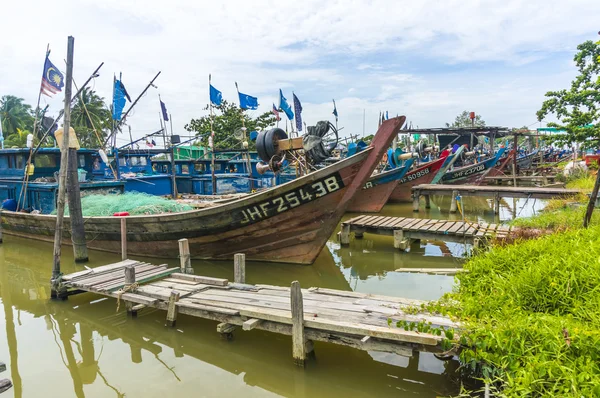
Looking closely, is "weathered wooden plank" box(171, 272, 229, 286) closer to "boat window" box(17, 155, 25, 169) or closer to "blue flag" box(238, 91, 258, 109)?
"boat window" box(17, 155, 25, 169)

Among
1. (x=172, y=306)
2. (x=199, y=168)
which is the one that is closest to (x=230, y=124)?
(x=199, y=168)

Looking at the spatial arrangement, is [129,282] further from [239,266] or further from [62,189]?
[62,189]

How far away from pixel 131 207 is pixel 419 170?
12148mm

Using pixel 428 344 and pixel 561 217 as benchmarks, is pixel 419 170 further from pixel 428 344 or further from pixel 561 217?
pixel 428 344

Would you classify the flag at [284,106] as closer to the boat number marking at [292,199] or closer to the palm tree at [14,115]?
the boat number marking at [292,199]

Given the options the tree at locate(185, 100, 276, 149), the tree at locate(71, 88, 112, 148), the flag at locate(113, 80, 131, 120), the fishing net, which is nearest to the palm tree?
the tree at locate(71, 88, 112, 148)

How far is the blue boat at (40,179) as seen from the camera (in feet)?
38.3

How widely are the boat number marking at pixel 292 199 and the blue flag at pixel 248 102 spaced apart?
9.33 metres

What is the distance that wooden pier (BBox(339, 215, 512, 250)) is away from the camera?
8688mm

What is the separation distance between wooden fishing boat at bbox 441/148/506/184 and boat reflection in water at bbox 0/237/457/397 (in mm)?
16441

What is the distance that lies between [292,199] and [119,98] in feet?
34.2

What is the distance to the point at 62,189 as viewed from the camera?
720 cm

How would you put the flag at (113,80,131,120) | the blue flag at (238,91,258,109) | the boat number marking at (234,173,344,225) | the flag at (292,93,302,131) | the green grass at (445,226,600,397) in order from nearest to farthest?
the green grass at (445,226,600,397) → the boat number marking at (234,173,344,225) → the flag at (113,80,131,120) → the blue flag at (238,91,258,109) → the flag at (292,93,302,131)

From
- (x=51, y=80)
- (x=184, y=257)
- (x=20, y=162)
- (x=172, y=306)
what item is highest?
(x=51, y=80)
